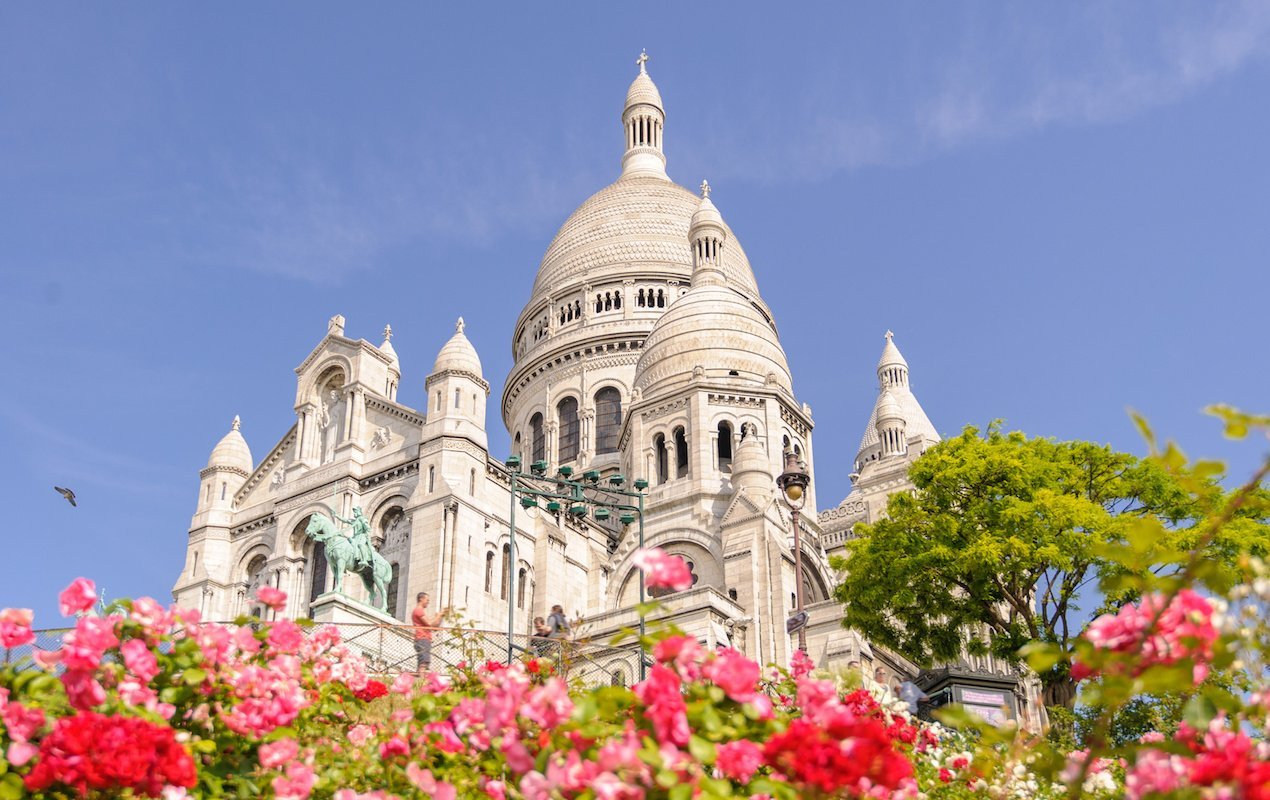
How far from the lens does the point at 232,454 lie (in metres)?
51.1

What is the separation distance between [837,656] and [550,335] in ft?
117

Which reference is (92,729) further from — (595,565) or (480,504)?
(595,565)

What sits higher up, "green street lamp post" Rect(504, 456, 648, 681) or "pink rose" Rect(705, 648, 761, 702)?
"green street lamp post" Rect(504, 456, 648, 681)

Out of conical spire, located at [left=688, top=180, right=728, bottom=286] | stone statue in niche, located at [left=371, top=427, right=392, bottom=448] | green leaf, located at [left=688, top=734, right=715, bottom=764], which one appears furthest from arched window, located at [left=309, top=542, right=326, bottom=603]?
green leaf, located at [left=688, top=734, right=715, bottom=764]

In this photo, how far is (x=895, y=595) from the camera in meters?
32.5

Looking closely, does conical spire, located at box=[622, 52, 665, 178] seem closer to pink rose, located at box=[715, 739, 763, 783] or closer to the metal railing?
the metal railing

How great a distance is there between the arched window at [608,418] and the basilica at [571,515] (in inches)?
4.6

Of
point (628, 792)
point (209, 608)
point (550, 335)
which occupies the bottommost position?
point (628, 792)

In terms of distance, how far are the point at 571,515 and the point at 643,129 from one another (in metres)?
48.3

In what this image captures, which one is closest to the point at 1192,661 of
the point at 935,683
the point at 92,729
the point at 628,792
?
the point at 628,792

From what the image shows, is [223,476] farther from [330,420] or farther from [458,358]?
[458,358]

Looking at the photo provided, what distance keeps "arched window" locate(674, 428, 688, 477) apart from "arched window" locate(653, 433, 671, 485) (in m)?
0.62

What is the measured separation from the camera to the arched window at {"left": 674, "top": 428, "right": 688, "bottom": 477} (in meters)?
51.8

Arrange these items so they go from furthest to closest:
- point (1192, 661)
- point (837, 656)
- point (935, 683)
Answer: point (837, 656)
point (935, 683)
point (1192, 661)
